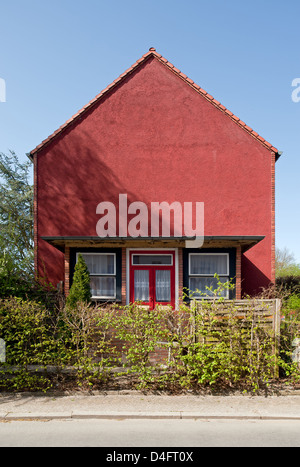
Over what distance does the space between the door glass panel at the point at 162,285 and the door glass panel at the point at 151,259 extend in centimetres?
37

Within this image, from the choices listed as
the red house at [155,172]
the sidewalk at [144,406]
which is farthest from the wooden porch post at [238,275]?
the sidewalk at [144,406]

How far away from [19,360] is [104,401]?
216 cm

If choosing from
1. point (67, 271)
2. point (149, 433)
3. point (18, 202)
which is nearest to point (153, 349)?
point (149, 433)

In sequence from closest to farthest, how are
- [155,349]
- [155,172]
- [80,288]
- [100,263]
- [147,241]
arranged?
[155,349]
[80,288]
[147,241]
[100,263]
[155,172]

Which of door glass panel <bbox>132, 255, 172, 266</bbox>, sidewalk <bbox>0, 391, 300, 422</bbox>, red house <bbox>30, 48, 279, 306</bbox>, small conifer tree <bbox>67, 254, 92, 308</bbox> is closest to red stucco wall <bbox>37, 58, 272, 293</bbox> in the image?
red house <bbox>30, 48, 279, 306</bbox>

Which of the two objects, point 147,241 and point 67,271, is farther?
point 67,271

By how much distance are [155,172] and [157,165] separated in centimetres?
31

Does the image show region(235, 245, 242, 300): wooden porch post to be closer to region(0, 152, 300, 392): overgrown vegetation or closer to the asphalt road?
region(0, 152, 300, 392): overgrown vegetation

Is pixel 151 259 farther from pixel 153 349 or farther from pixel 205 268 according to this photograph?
pixel 153 349

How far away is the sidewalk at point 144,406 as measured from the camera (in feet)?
22.3

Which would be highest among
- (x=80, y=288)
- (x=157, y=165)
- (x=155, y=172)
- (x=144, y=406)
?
(x=157, y=165)

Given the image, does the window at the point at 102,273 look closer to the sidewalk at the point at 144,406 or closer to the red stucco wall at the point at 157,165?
the red stucco wall at the point at 157,165

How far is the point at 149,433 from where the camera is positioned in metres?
5.99

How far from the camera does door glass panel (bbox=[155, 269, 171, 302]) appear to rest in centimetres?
1420
